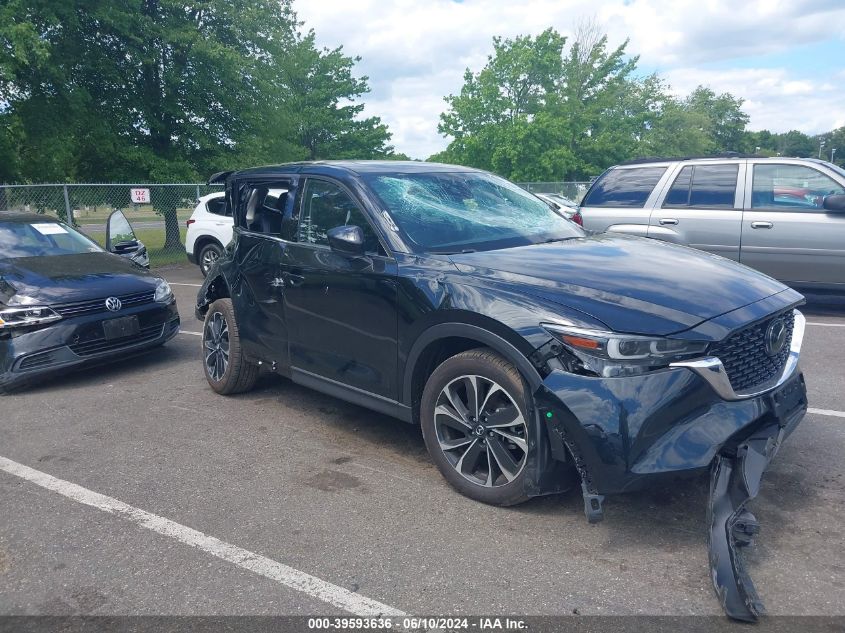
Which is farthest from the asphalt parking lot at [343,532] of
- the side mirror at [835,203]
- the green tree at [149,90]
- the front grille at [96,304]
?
the green tree at [149,90]

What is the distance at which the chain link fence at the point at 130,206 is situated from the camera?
536 inches

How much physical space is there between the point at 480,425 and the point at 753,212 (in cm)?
607

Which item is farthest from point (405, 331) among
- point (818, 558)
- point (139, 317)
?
point (139, 317)

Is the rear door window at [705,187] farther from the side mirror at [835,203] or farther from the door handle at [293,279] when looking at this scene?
the door handle at [293,279]

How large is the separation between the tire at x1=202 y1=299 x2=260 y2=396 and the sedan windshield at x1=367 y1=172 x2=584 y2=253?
1.90 metres

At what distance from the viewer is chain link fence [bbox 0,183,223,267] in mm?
13602

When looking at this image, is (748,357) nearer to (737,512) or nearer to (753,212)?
(737,512)

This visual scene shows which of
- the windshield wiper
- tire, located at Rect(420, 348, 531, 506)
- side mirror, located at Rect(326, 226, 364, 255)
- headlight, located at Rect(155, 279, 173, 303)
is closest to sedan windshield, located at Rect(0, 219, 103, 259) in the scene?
headlight, located at Rect(155, 279, 173, 303)

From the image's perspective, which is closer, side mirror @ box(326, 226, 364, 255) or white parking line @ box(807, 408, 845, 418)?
side mirror @ box(326, 226, 364, 255)

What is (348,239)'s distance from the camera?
12.5ft

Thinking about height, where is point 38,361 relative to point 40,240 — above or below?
below

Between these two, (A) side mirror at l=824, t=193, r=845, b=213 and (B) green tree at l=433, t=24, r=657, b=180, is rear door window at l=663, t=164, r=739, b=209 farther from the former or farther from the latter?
(B) green tree at l=433, t=24, r=657, b=180

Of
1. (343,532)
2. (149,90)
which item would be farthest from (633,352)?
(149,90)

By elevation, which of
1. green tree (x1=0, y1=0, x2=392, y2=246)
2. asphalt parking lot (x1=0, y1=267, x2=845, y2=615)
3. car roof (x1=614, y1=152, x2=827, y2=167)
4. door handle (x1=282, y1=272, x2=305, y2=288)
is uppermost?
green tree (x1=0, y1=0, x2=392, y2=246)
